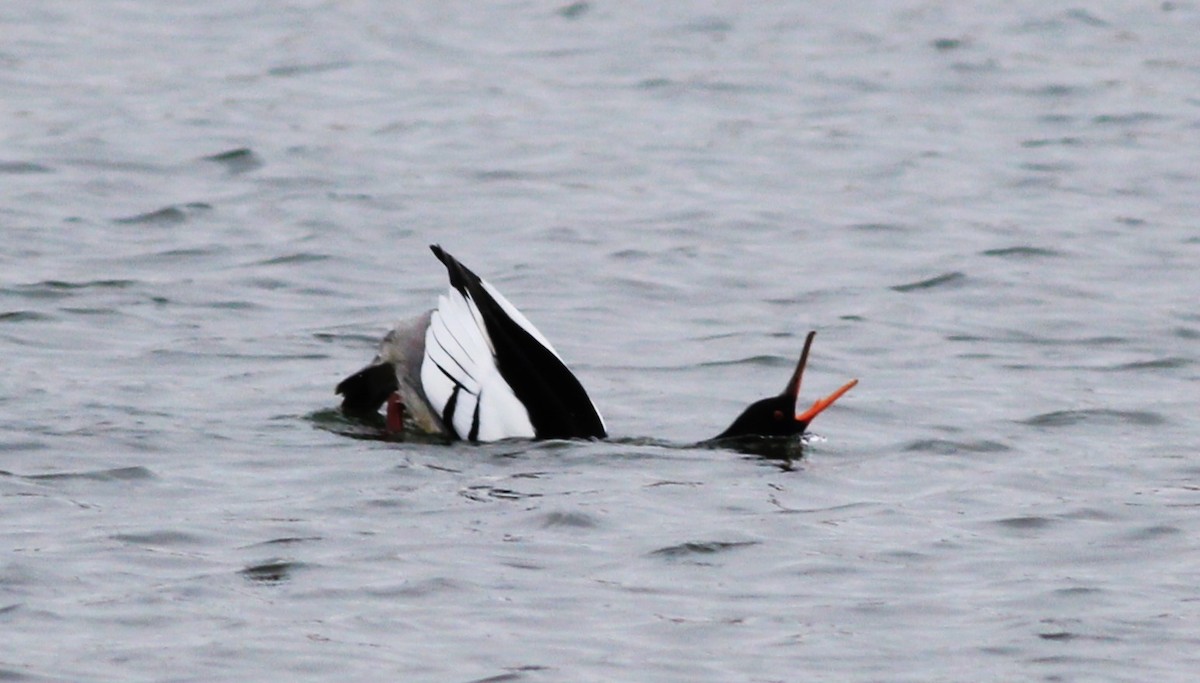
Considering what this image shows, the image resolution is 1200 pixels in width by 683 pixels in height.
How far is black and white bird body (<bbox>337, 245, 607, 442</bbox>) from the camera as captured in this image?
8.56 m

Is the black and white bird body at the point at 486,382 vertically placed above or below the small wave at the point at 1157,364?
above

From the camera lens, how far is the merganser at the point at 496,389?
8.56 metres

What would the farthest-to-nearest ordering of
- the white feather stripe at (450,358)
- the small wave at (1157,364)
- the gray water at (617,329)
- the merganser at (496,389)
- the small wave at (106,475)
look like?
the small wave at (1157,364), the white feather stripe at (450,358), the merganser at (496,389), the small wave at (106,475), the gray water at (617,329)

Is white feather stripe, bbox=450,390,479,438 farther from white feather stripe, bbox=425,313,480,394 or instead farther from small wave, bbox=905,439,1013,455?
small wave, bbox=905,439,1013,455

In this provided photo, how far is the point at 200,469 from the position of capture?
7949mm

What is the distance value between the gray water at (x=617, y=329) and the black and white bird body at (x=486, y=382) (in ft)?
0.48

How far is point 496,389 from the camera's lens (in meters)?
8.64

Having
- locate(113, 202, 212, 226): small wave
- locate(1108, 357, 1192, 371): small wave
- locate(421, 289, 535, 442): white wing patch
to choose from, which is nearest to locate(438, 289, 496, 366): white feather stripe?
locate(421, 289, 535, 442): white wing patch

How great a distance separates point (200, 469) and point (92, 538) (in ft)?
3.42

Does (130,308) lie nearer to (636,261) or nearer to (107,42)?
(636,261)

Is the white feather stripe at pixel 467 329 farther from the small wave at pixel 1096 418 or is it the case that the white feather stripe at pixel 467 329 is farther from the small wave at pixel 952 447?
the small wave at pixel 1096 418

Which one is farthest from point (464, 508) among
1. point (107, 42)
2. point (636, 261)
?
point (107, 42)

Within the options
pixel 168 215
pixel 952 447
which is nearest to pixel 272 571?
pixel 952 447

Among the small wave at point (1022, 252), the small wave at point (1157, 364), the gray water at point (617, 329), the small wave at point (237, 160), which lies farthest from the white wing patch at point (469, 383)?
the small wave at point (237, 160)
